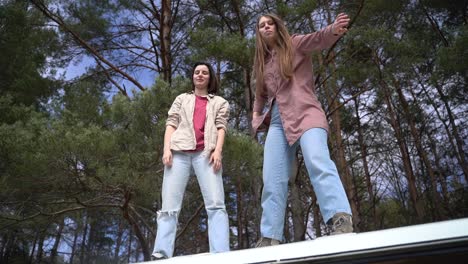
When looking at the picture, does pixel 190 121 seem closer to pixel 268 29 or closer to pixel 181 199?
pixel 181 199

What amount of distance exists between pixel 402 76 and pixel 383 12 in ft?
3.45

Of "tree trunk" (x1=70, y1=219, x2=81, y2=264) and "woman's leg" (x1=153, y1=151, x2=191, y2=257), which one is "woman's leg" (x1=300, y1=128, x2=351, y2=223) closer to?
"woman's leg" (x1=153, y1=151, x2=191, y2=257)

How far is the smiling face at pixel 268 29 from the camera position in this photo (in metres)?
1.94

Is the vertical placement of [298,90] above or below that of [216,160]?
above

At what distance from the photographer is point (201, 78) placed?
2.29 metres

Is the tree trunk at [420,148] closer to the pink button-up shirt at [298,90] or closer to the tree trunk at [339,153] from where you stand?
the tree trunk at [339,153]

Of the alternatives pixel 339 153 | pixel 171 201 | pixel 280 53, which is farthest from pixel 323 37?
pixel 339 153

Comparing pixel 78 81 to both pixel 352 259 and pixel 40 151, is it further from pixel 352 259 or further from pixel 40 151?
pixel 352 259

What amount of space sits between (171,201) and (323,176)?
720 millimetres

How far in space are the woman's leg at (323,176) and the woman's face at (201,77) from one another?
83cm

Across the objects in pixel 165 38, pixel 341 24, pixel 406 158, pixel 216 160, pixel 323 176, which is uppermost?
pixel 165 38

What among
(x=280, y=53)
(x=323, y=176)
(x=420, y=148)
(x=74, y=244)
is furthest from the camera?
(x=74, y=244)

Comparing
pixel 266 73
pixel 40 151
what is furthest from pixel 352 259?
pixel 40 151

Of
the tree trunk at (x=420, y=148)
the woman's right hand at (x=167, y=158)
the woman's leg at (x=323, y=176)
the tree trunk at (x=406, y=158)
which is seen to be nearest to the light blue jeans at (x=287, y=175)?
the woman's leg at (x=323, y=176)
